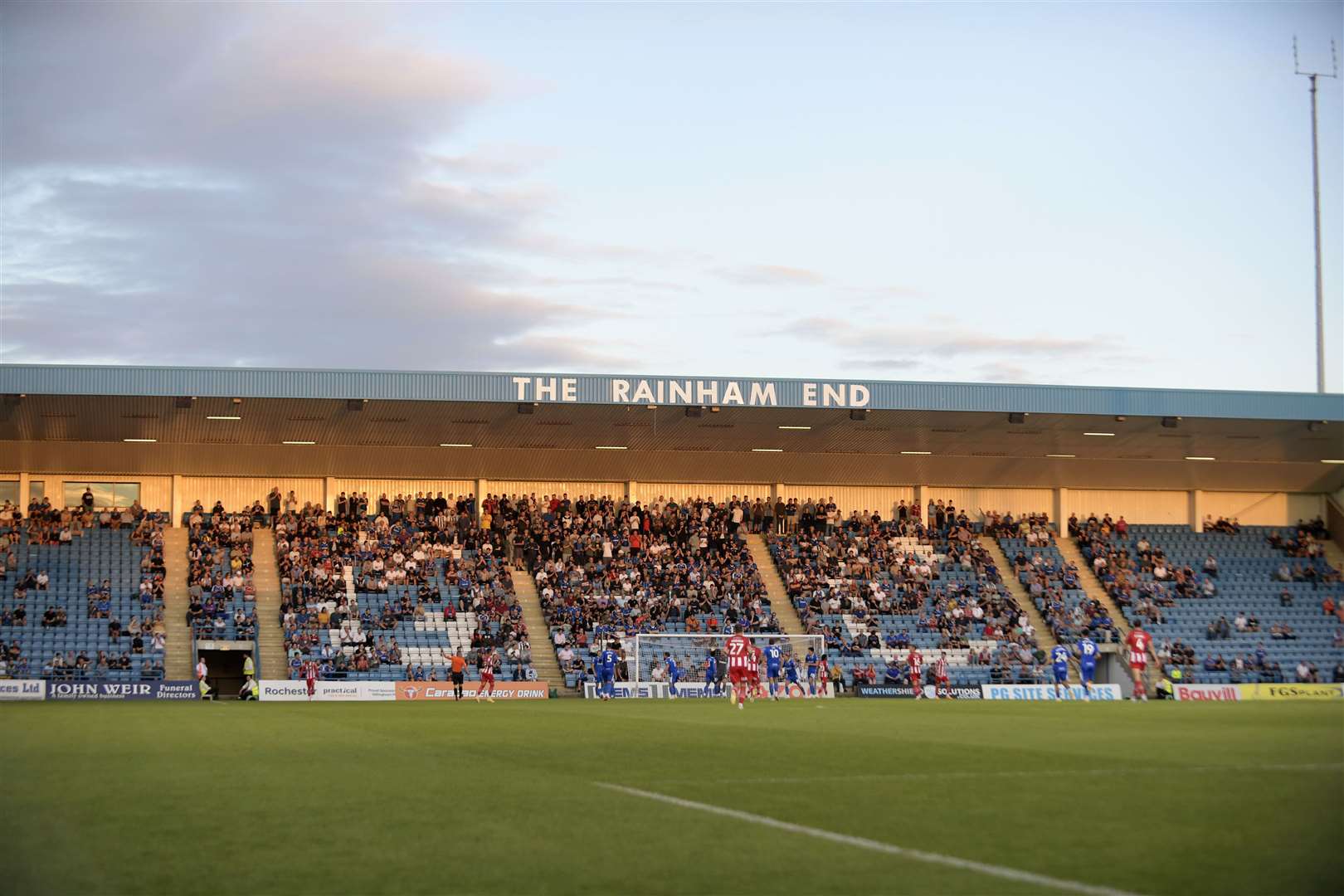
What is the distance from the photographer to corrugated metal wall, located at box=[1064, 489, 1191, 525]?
60562 millimetres

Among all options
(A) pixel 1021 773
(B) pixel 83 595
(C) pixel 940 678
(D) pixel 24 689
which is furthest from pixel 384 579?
(A) pixel 1021 773

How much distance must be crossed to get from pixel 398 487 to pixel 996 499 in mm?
25592

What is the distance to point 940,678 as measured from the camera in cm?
4672

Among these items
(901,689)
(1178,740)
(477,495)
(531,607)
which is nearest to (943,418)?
(901,689)

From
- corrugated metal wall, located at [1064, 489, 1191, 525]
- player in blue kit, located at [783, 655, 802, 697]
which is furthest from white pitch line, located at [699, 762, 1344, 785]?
corrugated metal wall, located at [1064, 489, 1191, 525]

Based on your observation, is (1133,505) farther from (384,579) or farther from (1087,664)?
(384,579)

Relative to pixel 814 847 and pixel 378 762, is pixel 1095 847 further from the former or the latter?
pixel 378 762

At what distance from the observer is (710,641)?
4678cm

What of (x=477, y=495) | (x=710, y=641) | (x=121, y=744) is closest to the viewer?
(x=121, y=744)

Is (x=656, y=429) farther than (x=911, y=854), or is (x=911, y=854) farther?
(x=656, y=429)

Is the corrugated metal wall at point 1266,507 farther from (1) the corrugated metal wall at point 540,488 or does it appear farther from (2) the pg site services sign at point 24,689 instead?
(2) the pg site services sign at point 24,689

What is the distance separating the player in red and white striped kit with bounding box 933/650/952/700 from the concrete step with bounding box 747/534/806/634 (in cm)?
528

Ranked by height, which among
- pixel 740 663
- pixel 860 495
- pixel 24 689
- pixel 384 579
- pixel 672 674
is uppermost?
pixel 860 495

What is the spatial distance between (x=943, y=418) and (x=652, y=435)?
1042 cm
